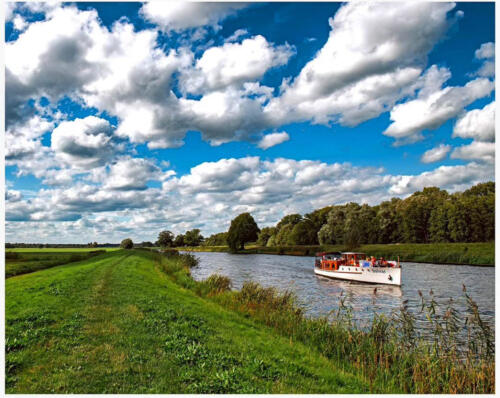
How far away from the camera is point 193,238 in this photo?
183 metres

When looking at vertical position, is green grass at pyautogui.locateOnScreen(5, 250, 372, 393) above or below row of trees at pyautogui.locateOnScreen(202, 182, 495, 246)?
below

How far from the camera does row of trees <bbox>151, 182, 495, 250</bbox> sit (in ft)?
243

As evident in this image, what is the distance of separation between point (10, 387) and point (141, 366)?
2.42 metres

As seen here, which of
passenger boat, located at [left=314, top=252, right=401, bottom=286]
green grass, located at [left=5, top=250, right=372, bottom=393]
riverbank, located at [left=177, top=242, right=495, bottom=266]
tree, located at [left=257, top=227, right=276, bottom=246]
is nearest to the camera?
green grass, located at [left=5, top=250, right=372, bottom=393]

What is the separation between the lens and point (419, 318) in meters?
19.1

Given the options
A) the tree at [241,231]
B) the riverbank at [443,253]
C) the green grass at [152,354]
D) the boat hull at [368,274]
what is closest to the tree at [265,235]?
the tree at [241,231]

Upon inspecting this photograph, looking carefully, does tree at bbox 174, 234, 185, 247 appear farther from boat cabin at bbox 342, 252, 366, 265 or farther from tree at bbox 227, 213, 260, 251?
boat cabin at bbox 342, 252, 366, 265

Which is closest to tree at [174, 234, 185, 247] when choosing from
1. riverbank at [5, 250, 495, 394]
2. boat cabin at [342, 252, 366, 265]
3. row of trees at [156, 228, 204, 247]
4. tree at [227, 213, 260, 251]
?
row of trees at [156, 228, 204, 247]

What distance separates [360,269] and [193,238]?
149736 millimetres

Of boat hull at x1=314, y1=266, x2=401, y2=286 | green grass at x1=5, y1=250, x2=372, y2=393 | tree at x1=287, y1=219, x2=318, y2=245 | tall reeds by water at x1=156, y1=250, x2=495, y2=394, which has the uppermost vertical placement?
tree at x1=287, y1=219, x2=318, y2=245

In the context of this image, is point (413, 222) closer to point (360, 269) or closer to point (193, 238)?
point (360, 269)

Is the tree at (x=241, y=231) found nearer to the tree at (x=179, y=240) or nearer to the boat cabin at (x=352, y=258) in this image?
the boat cabin at (x=352, y=258)

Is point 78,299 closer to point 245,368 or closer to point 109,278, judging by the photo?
point 109,278

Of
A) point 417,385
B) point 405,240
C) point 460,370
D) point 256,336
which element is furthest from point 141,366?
point 405,240
